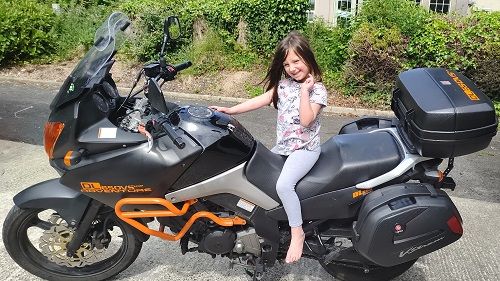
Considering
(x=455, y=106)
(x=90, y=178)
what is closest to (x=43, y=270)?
(x=90, y=178)

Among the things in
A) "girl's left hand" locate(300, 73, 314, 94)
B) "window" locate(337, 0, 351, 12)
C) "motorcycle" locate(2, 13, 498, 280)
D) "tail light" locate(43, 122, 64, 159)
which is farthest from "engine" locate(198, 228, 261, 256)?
"window" locate(337, 0, 351, 12)

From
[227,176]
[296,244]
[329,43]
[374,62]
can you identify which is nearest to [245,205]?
[227,176]

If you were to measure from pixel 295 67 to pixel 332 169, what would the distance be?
2.10 ft

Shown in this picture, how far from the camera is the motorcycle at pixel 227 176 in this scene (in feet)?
8.87

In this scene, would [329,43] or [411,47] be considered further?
[329,43]

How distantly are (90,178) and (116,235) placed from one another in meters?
0.89

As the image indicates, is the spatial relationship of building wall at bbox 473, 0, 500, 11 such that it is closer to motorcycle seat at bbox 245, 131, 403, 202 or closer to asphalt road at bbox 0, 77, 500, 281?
asphalt road at bbox 0, 77, 500, 281

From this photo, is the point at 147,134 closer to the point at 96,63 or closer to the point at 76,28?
the point at 96,63

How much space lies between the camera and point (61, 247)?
3.16m

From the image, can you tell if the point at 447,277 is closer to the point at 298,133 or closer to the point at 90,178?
the point at 298,133

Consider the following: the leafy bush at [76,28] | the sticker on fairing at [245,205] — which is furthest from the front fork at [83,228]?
the leafy bush at [76,28]

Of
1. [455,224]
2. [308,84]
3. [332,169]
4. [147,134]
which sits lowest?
[455,224]

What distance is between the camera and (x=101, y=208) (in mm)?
3016

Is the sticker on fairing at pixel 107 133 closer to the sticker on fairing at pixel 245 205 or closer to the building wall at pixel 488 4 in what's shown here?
the sticker on fairing at pixel 245 205
